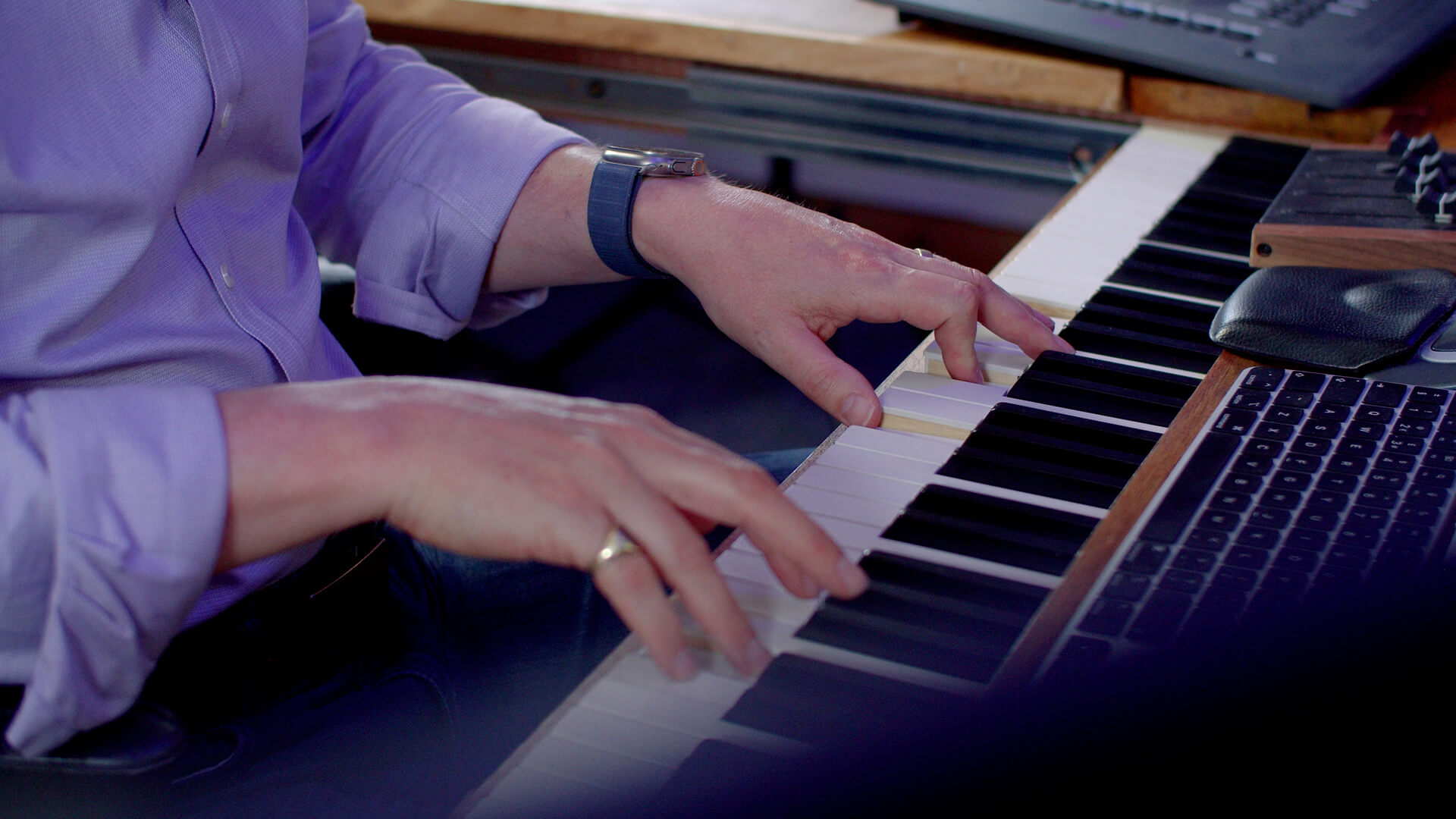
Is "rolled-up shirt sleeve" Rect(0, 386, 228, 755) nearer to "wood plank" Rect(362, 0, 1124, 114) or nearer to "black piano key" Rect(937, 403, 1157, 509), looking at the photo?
"black piano key" Rect(937, 403, 1157, 509)

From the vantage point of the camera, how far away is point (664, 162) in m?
0.85

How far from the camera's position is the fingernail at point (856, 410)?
69 centimetres

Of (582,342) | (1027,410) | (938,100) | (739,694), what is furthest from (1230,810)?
(582,342)

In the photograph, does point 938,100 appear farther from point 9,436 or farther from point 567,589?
point 9,436

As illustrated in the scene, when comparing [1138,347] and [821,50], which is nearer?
[1138,347]

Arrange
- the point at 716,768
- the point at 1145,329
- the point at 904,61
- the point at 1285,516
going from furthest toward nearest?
the point at 904,61 → the point at 1145,329 → the point at 1285,516 → the point at 716,768

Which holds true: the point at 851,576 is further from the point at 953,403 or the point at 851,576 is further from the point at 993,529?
the point at 953,403

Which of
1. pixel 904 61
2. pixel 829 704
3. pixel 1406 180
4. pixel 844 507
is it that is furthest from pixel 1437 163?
Answer: pixel 829 704

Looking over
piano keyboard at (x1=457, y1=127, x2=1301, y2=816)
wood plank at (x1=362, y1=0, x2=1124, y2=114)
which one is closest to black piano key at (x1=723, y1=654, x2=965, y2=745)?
piano keyboard at (x1=457, y1=127, x2=1301, y2=816)

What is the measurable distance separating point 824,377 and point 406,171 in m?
0.42

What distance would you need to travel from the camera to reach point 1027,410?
27.0 inches

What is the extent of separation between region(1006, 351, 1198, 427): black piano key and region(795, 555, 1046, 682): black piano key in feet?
0.65

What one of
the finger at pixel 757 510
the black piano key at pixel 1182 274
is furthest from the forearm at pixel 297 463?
the black piano key at pixel 1182 274

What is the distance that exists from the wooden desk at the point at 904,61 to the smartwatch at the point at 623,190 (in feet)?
1.39
